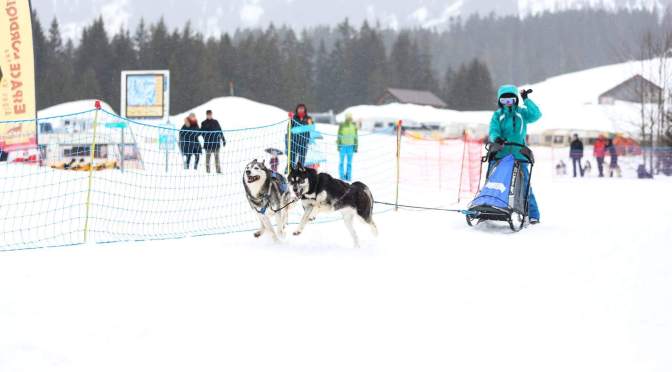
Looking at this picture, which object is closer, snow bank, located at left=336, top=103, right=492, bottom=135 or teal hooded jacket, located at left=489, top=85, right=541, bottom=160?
teal hooded jacket, located at left=489, top=85, right=541, bottom=160

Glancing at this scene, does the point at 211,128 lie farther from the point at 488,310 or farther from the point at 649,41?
the point at 649,41

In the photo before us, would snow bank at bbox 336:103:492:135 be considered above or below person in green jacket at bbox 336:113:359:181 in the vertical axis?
above

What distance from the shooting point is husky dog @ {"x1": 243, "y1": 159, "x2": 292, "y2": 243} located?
6.28 m

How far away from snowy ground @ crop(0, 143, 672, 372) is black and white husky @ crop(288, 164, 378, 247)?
36 centimetres

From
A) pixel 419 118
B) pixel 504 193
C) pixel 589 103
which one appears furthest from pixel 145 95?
pixel 589 103

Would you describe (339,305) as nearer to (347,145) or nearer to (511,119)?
(511,119)

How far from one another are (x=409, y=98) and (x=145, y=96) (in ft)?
159

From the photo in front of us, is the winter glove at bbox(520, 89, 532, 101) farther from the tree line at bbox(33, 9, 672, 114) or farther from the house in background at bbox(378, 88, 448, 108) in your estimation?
the house in background at bbox(378, 88, 448, 108)

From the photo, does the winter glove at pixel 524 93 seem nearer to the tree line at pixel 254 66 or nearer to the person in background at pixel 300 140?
the person in background at pixel 300 140

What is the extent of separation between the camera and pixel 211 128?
12.9 meters

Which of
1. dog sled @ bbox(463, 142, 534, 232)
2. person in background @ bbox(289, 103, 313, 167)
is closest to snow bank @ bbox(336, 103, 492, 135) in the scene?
person in background @ bbox(289, 103, 313, 167)

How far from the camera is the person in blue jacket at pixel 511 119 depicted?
7668 millimetres

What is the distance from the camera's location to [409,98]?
211 ft

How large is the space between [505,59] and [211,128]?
12201 cm
